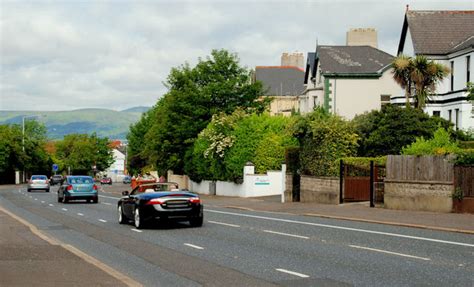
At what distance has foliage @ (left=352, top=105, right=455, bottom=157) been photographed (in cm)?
3575

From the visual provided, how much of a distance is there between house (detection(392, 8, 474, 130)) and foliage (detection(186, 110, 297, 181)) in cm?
919

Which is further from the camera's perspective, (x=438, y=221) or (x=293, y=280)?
(x=438, y=221)

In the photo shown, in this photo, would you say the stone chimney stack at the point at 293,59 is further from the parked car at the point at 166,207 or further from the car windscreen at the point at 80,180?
the parked car at the point at 166,207

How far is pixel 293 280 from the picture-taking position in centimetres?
1116

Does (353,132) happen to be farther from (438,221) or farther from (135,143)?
(135,143)

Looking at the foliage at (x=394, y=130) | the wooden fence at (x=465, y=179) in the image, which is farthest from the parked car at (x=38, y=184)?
the wooden fence at (x=465, y=179)

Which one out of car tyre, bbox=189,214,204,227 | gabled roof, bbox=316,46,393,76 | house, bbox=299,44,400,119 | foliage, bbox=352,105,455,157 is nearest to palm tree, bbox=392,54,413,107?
foliage, bbox=352,105,455,157

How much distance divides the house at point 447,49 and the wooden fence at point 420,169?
1511 cm

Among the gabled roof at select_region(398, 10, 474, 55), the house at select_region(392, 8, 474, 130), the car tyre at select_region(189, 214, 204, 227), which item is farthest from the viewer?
the gabled roof at select_region(398, 10, 474, 55)

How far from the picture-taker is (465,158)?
25.3 meters

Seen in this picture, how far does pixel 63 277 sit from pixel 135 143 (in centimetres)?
9121

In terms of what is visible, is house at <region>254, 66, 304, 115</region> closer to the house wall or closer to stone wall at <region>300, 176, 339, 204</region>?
the house wall

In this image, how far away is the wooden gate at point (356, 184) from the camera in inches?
1261

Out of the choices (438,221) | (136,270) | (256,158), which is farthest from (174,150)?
(136,270)
